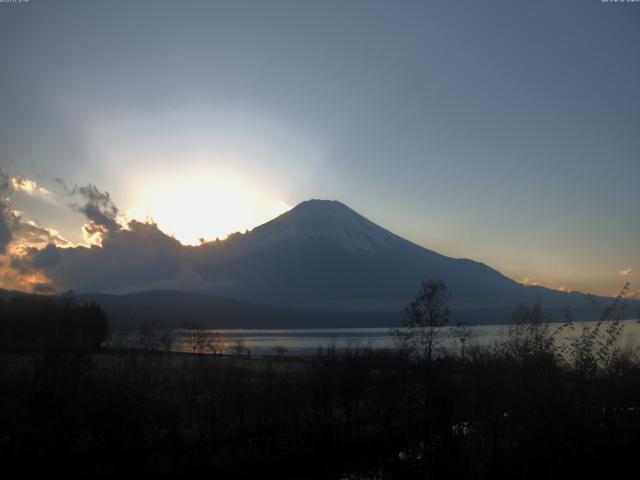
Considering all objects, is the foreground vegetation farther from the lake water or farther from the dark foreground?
the lake water

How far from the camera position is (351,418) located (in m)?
21.4

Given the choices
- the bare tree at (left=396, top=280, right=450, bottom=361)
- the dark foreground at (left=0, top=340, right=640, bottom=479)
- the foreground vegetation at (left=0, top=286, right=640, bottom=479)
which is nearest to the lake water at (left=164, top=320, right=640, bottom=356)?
the bare tree at (left=396, top=280, right=450, bottom=361)

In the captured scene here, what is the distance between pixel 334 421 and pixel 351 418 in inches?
73.3

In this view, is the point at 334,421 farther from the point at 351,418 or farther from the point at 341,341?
the point at 341,341

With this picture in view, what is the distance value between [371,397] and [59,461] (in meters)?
10.8

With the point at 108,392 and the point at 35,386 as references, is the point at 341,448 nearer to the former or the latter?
the point at 108,392

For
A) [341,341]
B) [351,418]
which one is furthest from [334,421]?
[341,341]

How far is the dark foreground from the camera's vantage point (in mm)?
10445

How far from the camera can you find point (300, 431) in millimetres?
18469

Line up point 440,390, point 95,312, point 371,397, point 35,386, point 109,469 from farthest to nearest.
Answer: point 95,312 → point 371,397 → point 440,390 → point 109,469 → point 35,386

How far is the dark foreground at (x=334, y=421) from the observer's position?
10445mm

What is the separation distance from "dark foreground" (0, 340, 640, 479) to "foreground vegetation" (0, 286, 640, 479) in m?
0.04

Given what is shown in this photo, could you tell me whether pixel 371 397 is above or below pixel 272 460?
above

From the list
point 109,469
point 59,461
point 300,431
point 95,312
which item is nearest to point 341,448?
point 300,431
